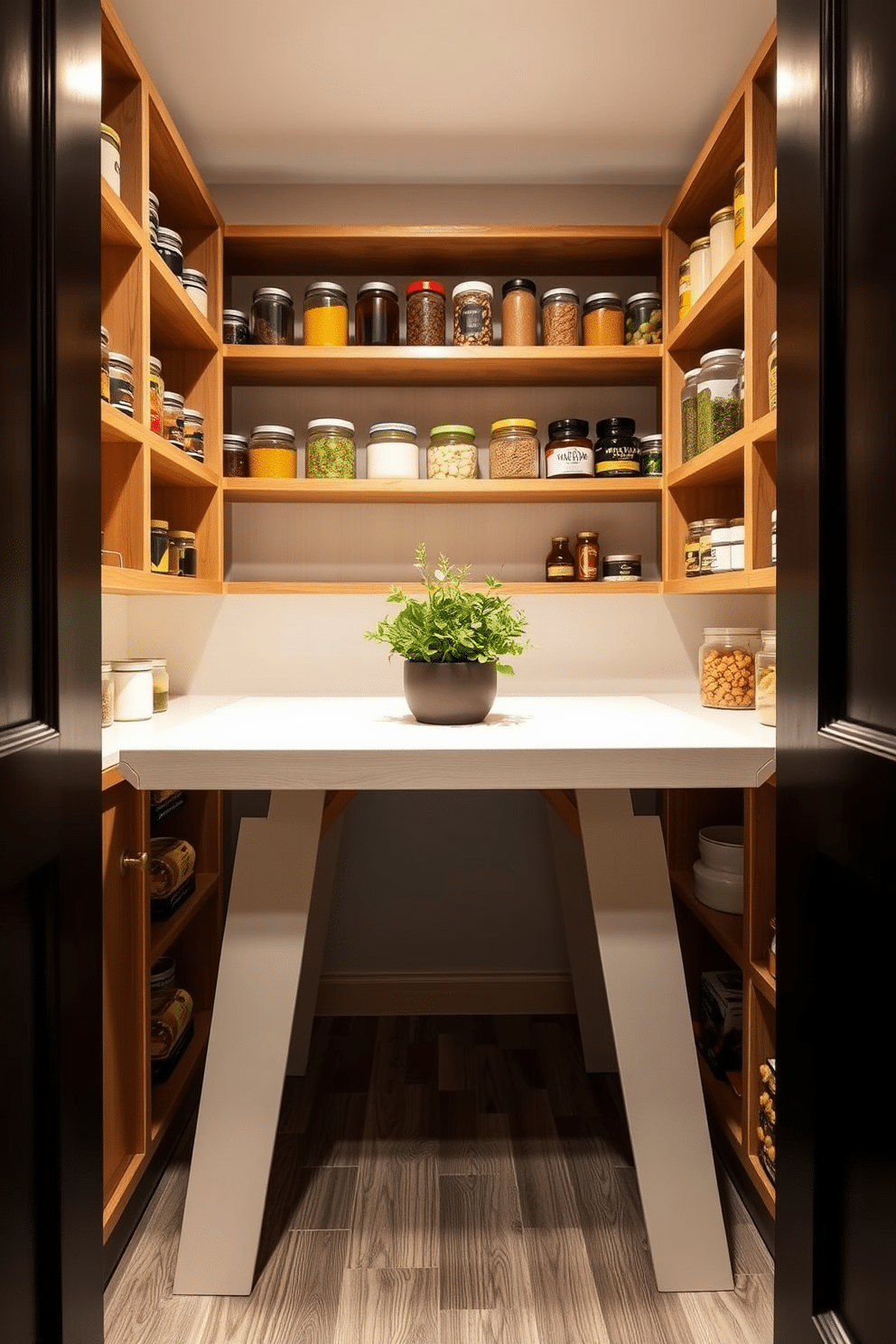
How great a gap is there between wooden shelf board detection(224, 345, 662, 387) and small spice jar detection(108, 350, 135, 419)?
0.64 m

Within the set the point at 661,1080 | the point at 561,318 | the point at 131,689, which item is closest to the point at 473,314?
the point at 561,318

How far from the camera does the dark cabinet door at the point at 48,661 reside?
647 mm

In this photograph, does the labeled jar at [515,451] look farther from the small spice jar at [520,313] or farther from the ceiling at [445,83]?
the ceiling at [445,83]

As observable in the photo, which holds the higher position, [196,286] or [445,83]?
[445,83]

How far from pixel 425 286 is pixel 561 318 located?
35cm

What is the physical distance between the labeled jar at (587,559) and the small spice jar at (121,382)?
3.79 feet

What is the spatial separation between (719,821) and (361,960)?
105cm

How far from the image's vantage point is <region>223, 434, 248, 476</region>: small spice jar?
2.20 m

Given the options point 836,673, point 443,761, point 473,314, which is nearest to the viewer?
point 836,673

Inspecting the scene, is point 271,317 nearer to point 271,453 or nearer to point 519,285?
point 271,453

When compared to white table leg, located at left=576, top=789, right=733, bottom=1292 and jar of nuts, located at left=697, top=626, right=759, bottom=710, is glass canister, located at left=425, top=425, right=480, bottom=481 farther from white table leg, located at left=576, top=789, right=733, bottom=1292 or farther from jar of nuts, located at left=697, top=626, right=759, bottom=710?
white table leg, located at left=576, top=789, right=733, bottom=1292

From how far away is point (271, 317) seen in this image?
7.19 feet

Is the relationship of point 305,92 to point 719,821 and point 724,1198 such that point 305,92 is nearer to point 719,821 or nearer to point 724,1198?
point 719,821

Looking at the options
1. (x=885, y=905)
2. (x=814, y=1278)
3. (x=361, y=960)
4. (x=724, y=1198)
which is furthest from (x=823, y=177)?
(x=361, y=960)
